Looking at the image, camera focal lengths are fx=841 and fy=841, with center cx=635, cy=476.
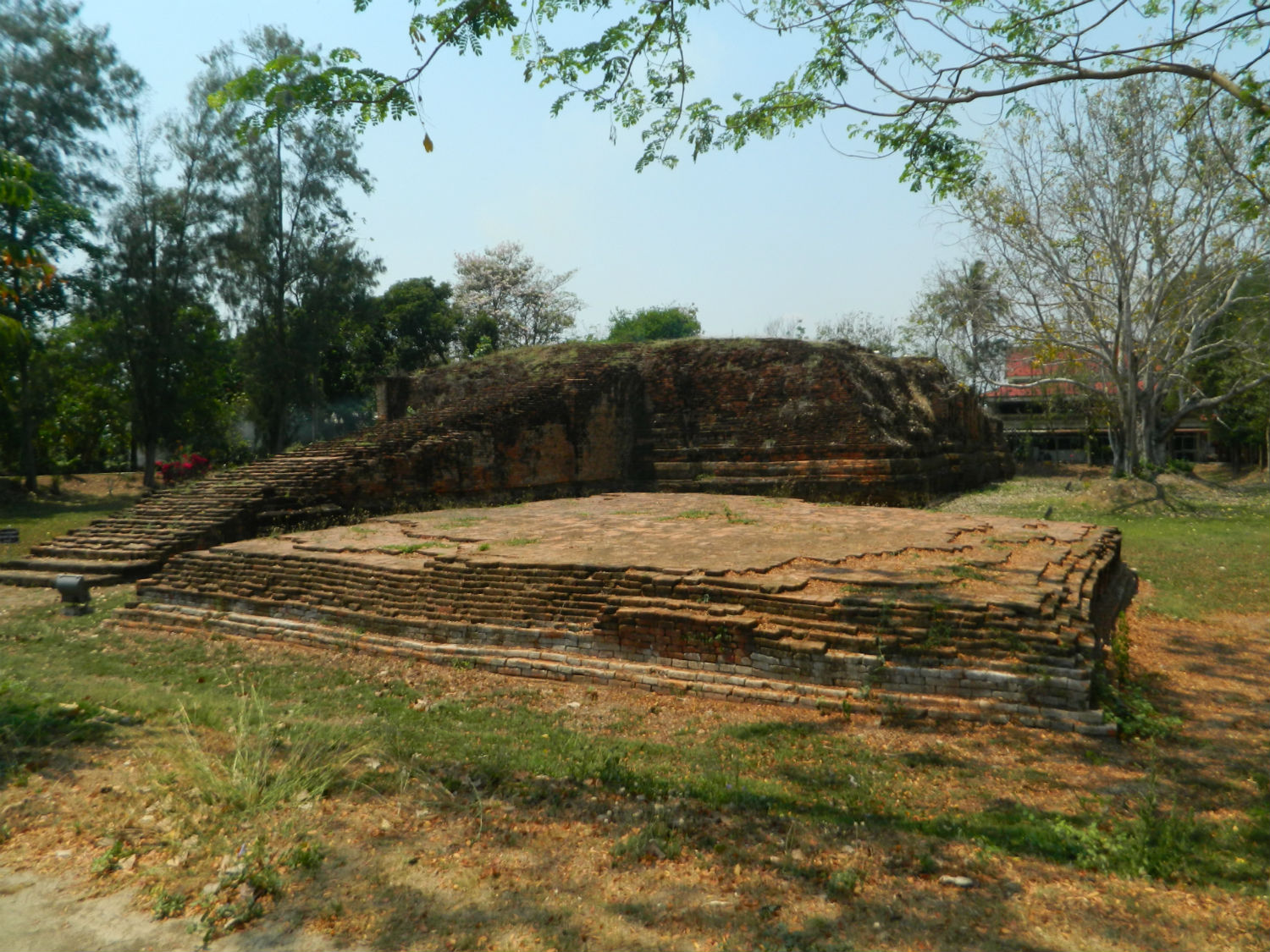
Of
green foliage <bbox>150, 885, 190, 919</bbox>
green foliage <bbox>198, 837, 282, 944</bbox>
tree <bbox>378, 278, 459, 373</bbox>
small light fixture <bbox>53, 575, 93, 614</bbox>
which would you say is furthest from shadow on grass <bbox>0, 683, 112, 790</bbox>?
tree <bbox>378, 278, 459, 373</bbox>

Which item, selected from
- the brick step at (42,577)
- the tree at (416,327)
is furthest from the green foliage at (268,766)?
the tree at (416,327)

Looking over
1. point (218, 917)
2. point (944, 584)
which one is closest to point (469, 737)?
point (218, 917)

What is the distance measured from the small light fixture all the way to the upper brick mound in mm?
1348

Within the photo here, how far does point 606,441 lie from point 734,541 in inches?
232

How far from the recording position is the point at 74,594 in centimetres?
716

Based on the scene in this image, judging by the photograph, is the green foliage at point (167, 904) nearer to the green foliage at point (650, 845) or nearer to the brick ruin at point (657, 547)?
the green foliage at point (650, 845)

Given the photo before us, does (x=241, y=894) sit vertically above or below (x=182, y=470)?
below

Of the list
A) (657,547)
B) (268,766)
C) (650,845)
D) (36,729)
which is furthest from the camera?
(657,547)

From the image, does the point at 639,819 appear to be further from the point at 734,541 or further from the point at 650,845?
the point at 734,541

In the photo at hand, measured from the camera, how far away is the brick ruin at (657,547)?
452cm

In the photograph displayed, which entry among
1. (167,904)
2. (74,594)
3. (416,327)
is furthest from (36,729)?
(416,327)

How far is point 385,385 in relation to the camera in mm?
14312

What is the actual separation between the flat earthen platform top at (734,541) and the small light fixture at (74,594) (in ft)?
4.48

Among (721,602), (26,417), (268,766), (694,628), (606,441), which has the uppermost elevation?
(26,417)
